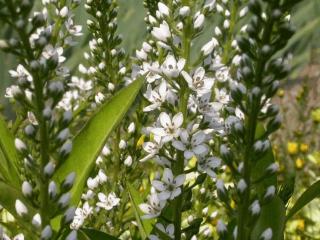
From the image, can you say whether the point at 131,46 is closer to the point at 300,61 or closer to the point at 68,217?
the point at 300,61

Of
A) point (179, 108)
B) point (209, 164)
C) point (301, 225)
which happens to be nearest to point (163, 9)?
point (179, 108)

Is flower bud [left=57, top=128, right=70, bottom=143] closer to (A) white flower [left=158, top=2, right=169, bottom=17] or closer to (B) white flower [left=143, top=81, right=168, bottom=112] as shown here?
(B) white flower [left=143, top=81, right=168, bottom=112]

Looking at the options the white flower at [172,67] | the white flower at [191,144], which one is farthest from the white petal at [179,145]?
the white flower at [172,67]

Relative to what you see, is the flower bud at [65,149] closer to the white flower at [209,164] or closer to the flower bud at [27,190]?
the flower bud at [27,190]

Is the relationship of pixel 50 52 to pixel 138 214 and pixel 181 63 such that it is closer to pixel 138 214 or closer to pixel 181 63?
pixel 181 63

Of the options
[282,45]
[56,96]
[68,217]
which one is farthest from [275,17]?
[68,217]

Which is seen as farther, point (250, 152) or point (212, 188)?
point (212, 188)
